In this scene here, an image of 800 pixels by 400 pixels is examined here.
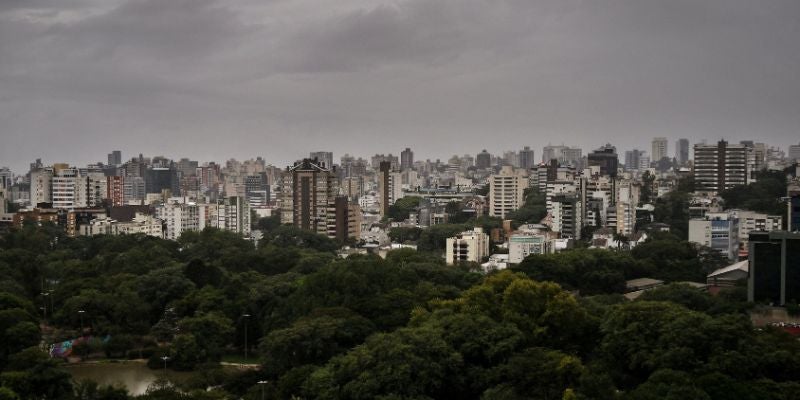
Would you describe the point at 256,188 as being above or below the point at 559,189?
below

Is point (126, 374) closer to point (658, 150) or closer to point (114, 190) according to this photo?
point (114, 190)

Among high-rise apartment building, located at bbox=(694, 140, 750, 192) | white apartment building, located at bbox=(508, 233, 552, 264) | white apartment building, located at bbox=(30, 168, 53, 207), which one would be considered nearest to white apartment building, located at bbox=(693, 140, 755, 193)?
high-rise apartment building, located at bbox=(694, 140, 750, 192)

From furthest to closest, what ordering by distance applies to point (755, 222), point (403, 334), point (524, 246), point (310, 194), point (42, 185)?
1. point (42, 185)
2. point (310, 194)
3. point (755, 222)
4. point (524, 246)
5. point (403, 334)

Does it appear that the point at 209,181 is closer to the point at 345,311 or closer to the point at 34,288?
the point at 34,288

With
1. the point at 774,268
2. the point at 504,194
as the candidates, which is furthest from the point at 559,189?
the point at 774,268

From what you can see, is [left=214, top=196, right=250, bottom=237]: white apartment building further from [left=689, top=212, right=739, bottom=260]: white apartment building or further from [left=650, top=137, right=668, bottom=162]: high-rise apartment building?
[left=650, top=137, right=668, bottom=162]: high-rise apartment building

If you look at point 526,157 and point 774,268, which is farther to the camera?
point 526,157

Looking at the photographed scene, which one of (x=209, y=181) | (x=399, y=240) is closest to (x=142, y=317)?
(x=399, y=240)
